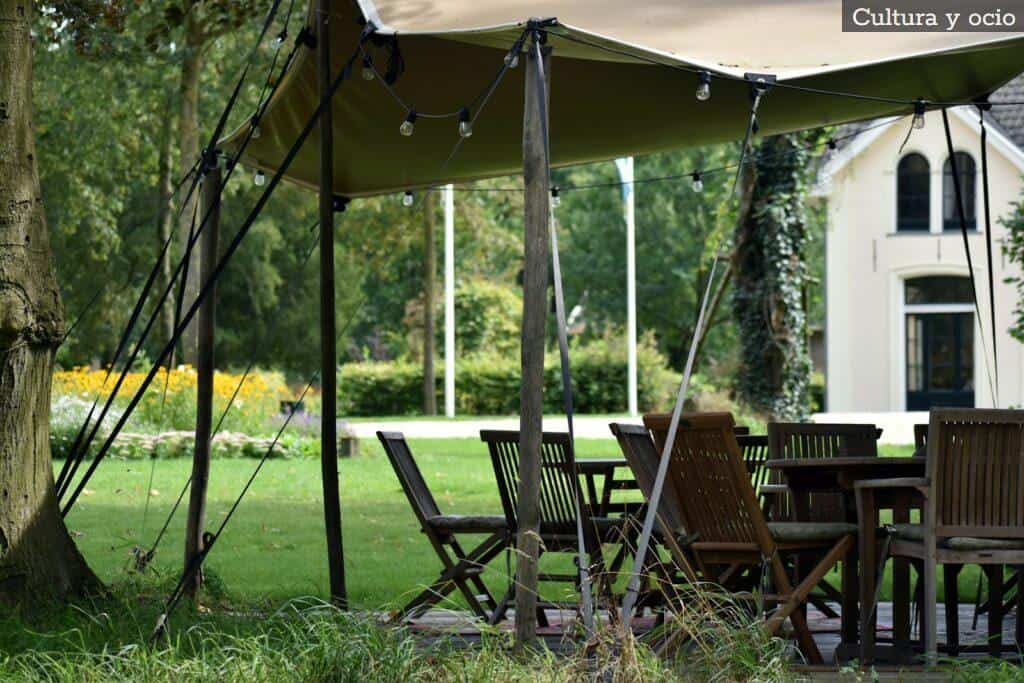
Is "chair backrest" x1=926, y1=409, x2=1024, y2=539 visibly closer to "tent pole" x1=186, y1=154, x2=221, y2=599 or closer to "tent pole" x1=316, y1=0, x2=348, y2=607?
"tent pole" x1=316, y1=0, x2=348, y2=607

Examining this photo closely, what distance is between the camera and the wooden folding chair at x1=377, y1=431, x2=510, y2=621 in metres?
6.35

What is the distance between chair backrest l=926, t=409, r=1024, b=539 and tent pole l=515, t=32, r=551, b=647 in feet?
4.39

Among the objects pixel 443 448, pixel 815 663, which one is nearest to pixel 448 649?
pixel 815 663

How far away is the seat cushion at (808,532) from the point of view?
552 cm

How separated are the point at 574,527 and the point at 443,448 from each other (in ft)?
43.8

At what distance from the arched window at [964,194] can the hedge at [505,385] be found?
677cm

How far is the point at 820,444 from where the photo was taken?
7008 mm

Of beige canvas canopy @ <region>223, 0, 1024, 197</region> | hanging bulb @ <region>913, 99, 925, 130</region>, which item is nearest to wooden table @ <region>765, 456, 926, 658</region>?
beige canvas canopy @ <region>223, 0, 1024, 197</region>

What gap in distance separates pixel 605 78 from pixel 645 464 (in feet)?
6.74

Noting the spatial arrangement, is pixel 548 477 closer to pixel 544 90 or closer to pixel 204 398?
pixel 544 90

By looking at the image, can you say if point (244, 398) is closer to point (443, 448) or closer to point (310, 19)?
point (443, 448)

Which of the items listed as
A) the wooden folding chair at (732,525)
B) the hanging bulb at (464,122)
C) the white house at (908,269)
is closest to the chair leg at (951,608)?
the wooden folding chair at (732,525)

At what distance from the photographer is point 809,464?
221 inches

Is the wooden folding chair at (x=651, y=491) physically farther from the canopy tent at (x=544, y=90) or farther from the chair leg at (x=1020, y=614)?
the chair leg at (x=1020, y=614)
